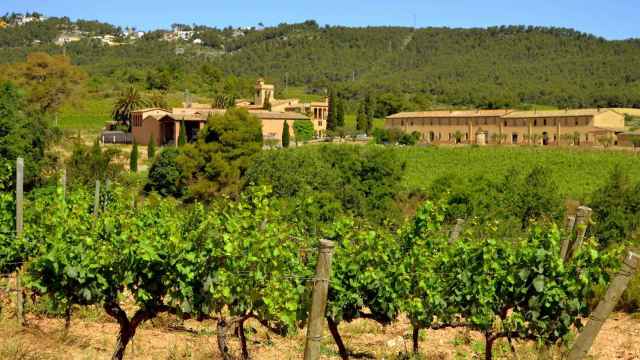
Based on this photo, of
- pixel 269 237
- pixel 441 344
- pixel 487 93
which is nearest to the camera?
pixel 269 237

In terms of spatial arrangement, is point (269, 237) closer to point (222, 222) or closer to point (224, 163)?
point (222, 222)

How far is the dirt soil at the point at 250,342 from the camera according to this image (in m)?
6.66

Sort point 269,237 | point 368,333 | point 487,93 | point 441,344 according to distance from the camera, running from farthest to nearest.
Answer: point 487,93 < point 368,333 < point 441,344 < point 269,237

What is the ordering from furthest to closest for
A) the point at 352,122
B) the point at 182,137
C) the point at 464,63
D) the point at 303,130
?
the point at 464,63, the point at 352,122, the point at 303,130, the point at 182,137

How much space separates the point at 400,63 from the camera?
5182 inches

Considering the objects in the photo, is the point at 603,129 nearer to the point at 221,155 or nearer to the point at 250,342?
the point at 221,155

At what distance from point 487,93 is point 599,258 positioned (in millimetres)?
78332

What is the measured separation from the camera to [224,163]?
3200cm

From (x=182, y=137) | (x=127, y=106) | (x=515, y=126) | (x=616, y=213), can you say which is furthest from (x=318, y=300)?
(x=515, y=126)

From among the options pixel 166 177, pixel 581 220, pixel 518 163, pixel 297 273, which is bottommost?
pixel 166 177

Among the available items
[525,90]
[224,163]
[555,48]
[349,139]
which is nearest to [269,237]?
[224,163]

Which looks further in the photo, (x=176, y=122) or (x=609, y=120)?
(x=609, y=120)

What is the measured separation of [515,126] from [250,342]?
162 ft

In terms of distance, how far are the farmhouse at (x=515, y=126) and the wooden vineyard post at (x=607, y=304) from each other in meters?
44.9
